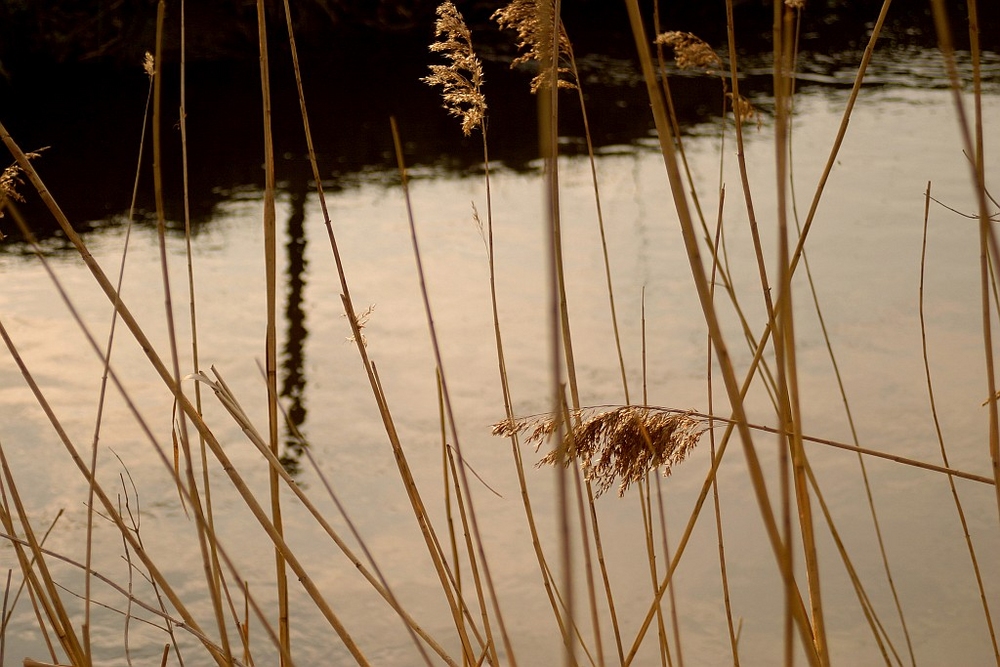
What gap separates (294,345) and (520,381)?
483 millimetres

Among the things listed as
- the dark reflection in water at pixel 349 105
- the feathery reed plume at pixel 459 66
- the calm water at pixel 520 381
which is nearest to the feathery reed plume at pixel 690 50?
the feathery reed plume at pixel 459 66

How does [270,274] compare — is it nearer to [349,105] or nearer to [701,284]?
[701,284]

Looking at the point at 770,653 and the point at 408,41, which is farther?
the point at 408,41

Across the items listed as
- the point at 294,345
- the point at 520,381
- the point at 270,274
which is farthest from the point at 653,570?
the point at 294,345

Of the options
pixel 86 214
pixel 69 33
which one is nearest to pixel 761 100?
pixel 86 214

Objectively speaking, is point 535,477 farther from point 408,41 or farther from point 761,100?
point 408,41

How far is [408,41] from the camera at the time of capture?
4.81 metres

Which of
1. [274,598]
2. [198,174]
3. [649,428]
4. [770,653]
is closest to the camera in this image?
[649,428]

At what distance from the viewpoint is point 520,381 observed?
6.40 feet

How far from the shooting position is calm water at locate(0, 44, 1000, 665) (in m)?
1.39

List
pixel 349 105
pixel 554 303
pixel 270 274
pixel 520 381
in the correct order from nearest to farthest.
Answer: pixel 554 303 → pixel 270 274 → pixel 520 381 → pixel 349 105

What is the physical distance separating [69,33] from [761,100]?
270 centimetres

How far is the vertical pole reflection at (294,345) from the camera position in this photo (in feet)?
5.93

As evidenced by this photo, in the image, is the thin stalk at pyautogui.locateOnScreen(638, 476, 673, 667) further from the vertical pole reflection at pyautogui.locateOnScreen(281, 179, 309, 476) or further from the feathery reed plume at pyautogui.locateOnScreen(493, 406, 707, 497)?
the vertical pole reflection at pyautogui.locateOnScreen(281, 179, 309, 476)
